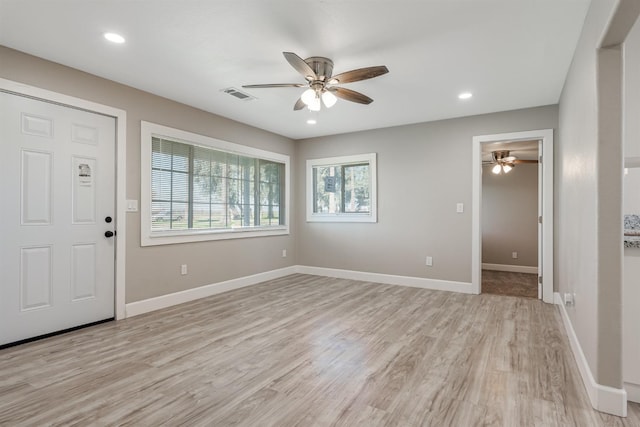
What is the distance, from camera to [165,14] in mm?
2303

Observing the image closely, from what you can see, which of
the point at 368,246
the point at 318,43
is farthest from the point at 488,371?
the point at 368,246

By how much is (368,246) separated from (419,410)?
142 inches

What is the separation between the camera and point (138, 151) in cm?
367

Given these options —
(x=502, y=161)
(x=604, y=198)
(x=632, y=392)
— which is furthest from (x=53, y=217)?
(x=502, y=161)

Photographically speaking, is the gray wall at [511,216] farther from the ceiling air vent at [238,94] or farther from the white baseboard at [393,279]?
the ceiling air vent at [238,94]

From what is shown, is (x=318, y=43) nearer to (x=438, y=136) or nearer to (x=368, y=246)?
(x=438, y=136)

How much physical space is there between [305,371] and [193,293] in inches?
95.8

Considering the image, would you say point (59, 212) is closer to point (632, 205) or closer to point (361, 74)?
point (361, 74)

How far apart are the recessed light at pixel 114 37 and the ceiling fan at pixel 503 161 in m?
5.88

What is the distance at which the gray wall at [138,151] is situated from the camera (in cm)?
299

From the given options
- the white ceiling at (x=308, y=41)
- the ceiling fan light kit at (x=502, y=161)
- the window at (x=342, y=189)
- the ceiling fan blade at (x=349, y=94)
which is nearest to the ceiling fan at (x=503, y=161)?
the ceiling fan light kit at (x=502, y=161)

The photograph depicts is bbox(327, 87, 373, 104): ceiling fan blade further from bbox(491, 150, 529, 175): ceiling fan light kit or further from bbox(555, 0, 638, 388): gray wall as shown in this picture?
bbox(491, 150, 529, 175): ceiling fan light kit

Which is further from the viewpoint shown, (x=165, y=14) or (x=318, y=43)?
(x=318, y=43)

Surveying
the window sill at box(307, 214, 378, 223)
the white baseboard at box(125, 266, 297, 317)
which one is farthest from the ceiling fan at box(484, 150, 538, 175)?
the white baseboard at box(125, 266, 297, 317)
